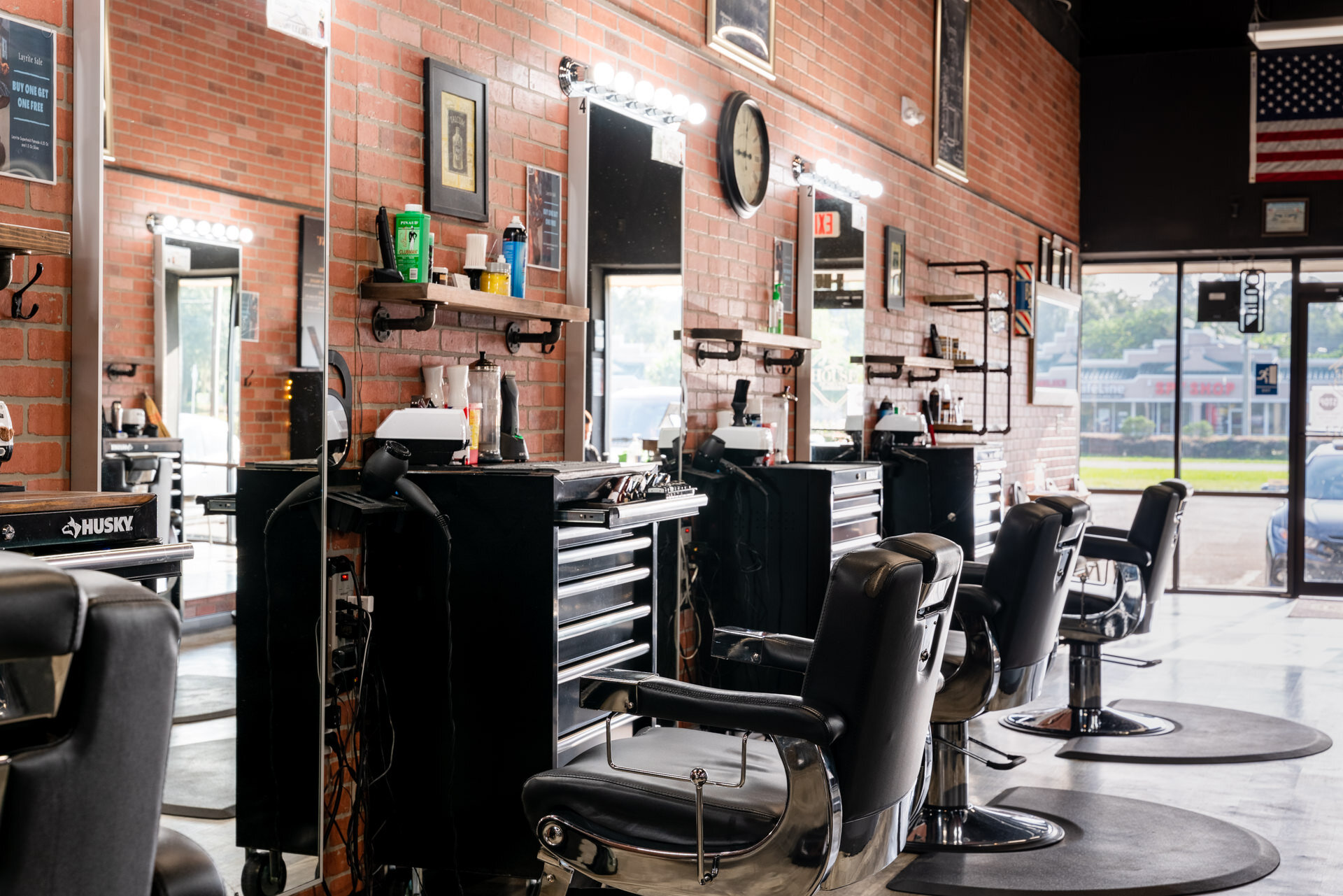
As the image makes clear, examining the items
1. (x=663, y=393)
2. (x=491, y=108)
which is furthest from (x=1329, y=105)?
(x=491, y=108)

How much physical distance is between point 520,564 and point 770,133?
2683mm

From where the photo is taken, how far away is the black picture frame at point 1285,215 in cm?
844

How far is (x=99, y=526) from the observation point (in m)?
1.95

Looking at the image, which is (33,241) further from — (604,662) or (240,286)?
(604,662)

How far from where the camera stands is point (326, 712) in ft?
8.79

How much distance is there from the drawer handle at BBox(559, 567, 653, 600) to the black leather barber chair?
53 centimetres

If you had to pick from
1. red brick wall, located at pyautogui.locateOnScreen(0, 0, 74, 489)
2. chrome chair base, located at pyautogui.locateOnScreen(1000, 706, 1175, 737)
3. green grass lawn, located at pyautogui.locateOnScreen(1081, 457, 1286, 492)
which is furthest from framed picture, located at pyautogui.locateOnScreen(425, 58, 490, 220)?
green grass lawn, located at pyautogui.locateOnScreen(1081, 457, 1286, 492)

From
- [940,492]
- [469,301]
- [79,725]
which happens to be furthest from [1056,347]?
[79,725]

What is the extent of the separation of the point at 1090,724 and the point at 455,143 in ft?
11.3

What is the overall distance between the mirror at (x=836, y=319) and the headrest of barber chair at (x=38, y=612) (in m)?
4.42

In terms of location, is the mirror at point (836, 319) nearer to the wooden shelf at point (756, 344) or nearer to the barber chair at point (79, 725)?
the wooden shelf at point (756, 344)

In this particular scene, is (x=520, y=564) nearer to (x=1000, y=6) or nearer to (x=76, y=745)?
(x=76, y=745)

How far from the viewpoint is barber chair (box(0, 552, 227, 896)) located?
76cm

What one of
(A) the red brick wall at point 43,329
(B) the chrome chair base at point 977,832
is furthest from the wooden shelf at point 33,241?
(B) the chrome chair base at point 977,832
